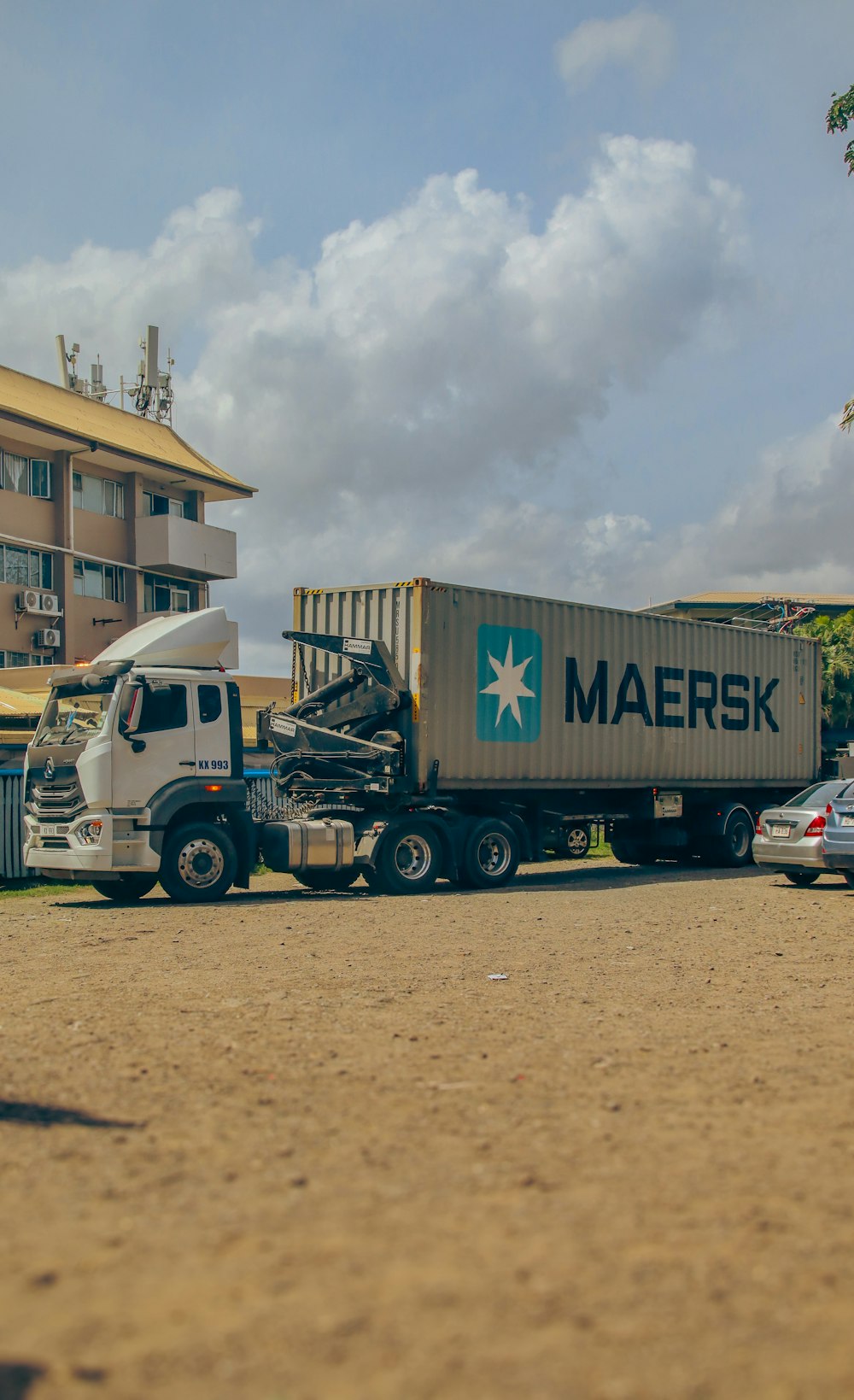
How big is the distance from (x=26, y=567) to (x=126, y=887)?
2018cm

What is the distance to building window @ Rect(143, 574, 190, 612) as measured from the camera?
39375 millimetres

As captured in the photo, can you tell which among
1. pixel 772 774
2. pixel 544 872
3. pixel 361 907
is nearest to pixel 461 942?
pixel 361 907

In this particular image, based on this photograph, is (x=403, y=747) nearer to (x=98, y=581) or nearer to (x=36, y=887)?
(x=36, y=887)

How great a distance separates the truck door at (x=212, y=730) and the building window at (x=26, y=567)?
774 inches

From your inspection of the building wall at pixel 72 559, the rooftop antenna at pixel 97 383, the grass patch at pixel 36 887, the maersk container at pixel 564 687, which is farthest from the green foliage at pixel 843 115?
the rooftop antenna at pixel 97 383

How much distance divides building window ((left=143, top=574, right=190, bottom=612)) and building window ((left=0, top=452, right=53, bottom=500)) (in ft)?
14.7

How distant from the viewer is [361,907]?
1570cm

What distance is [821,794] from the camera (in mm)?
18047

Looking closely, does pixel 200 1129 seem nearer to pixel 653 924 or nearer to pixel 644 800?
pixel 653 924

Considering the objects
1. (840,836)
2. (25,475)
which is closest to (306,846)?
(840,836)

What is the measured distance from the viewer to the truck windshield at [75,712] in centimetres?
1556

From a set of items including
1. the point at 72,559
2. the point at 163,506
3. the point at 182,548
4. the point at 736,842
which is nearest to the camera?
the point at 736,842

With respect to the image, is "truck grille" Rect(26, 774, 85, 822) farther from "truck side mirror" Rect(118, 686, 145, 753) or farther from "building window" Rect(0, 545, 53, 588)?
"building window" Rect(0, 545, 53, 588)

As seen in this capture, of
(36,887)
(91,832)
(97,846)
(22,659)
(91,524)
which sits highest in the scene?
(91,524)
